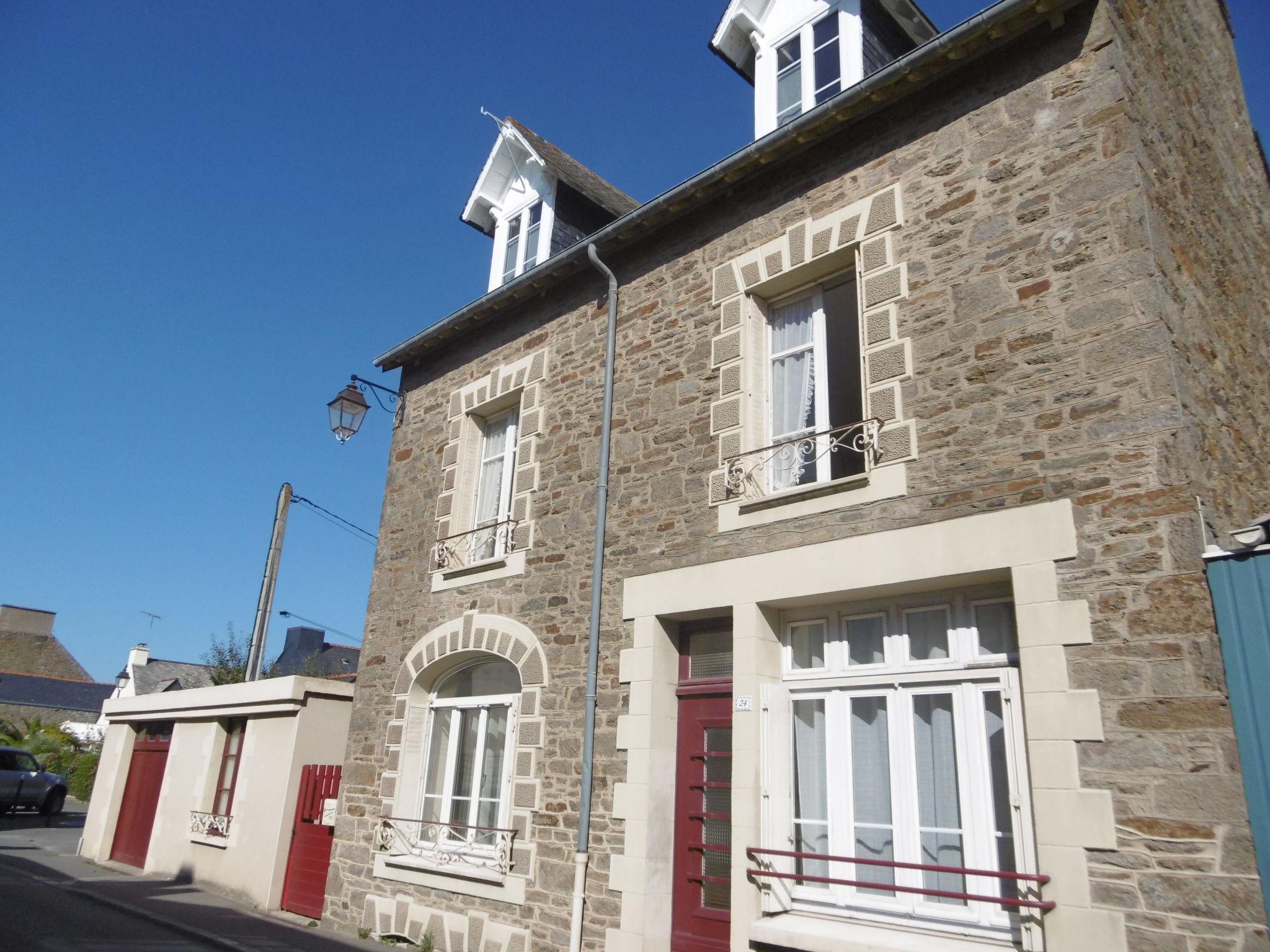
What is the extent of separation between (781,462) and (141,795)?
11529 mm

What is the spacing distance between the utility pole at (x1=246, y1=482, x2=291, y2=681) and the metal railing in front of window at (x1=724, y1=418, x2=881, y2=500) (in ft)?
29.8

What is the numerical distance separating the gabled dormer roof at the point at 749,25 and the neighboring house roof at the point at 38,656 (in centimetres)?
4694

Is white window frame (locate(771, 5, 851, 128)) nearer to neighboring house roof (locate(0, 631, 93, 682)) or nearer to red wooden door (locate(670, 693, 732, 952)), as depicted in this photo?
red wooden door (locate(670, 693, 732, 952))

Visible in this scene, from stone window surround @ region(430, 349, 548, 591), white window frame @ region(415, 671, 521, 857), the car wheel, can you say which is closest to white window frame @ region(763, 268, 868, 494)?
stone window surround @ region(430, 349, 548, 591)

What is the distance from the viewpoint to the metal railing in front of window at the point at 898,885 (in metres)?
4.34

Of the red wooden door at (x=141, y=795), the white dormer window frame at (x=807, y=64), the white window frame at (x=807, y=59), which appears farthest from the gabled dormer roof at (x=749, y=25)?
the red wooden door at (x=141, y=795)

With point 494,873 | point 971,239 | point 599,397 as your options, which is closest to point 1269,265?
point 971,239

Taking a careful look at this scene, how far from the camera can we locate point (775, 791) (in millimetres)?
5664

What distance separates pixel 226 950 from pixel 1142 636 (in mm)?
7141

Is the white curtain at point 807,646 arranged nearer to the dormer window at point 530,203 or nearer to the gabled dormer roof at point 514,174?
the dormer window at point 530,203

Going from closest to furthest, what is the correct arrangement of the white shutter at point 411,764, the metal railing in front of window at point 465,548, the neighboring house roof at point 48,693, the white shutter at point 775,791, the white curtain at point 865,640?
the white shutter at point 775,791 < the white curtain at point 865,640 < the white shutter at point 411,764 < the metal railing in front of window at point 465,548 < the neighboring house roof at point 48,693

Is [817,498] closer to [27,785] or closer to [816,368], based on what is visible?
[816,368]

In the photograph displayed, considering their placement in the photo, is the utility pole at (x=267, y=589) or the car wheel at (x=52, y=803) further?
the car wheel at (x=52, y=803)

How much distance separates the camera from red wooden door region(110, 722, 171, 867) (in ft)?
41.7
